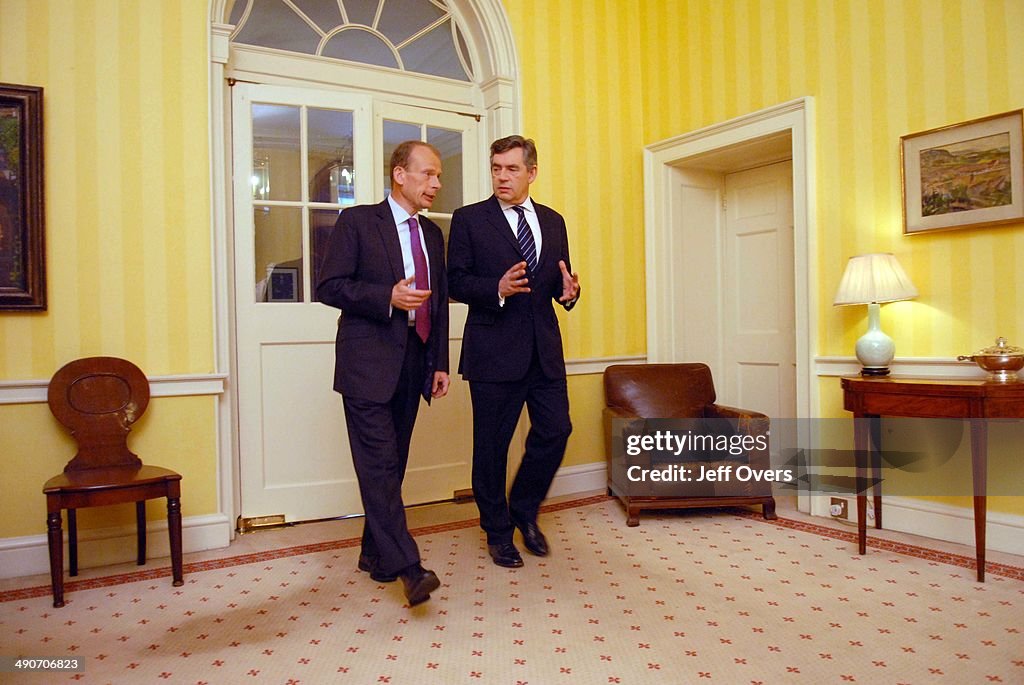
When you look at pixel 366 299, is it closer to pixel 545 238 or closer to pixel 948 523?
pixel 545 238

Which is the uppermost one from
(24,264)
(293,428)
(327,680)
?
(24,264)

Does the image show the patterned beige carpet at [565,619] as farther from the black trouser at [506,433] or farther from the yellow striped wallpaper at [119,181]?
the yellow striped wallpaper at [119,181]

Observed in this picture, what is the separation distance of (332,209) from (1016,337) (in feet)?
10.4

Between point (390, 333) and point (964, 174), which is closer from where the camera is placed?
point (390, 333)

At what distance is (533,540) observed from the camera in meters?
3.21

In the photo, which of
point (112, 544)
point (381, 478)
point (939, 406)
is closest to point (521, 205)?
point (381, 478)

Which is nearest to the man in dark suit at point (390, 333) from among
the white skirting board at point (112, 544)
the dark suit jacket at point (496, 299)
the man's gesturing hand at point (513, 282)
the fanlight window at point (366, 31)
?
the dark suit jacket at point (496, 299)

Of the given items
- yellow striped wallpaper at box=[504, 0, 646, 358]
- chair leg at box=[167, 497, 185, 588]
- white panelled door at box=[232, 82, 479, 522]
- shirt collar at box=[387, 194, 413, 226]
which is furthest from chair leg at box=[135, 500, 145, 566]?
yellow striped wallpaper at box=[504, 0, 646, 358]

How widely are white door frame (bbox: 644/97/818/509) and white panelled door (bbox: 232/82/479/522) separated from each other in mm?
1750

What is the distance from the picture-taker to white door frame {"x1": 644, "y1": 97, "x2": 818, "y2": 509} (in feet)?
12.7

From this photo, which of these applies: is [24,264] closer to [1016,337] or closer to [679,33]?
[679,33]

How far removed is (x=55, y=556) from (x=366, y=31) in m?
2.96

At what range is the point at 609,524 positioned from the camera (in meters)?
3.73

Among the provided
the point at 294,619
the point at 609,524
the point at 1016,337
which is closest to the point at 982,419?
the point at 1016,337
